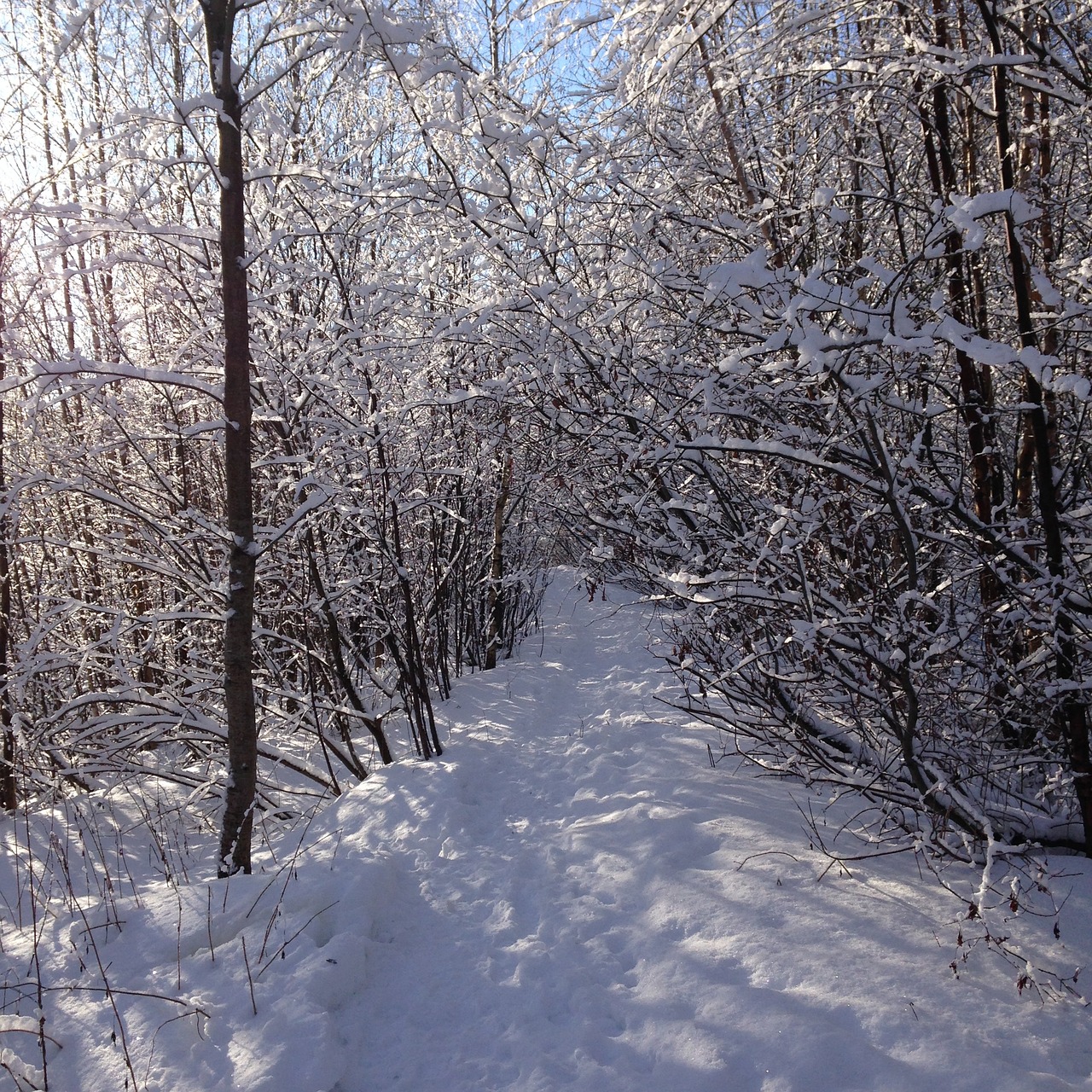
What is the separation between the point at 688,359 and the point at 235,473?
238 centimetres

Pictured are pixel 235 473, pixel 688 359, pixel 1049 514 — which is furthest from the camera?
pixel 688 359

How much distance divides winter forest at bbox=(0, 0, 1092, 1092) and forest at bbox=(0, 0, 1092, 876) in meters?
0.03

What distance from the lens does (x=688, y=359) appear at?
146 inches

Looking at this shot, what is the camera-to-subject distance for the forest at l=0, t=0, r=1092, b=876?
2.66 m

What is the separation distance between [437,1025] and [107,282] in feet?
23.2

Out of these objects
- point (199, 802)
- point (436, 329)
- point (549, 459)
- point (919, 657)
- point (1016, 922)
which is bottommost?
point (199, 802)

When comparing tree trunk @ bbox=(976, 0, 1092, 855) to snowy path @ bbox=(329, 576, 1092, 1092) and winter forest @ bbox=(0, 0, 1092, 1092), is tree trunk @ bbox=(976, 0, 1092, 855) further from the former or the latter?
snowy path @ bbox=(329, 576, 1092, 1092)

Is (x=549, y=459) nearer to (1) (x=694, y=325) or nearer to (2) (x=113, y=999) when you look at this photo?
(1) (x=694, y=325)

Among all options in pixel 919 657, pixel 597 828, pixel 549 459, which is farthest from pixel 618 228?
pixel 597 828

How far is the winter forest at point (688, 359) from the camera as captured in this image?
2.65 m

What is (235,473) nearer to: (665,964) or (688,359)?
(688,359)

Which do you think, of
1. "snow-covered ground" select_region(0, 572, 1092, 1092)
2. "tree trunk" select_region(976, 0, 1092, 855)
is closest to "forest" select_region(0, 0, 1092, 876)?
"tree trunk" select_region(976, 0, 1092, 855)

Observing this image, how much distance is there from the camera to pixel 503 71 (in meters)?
3.70

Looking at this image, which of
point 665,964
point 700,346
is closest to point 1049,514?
point 700,346
